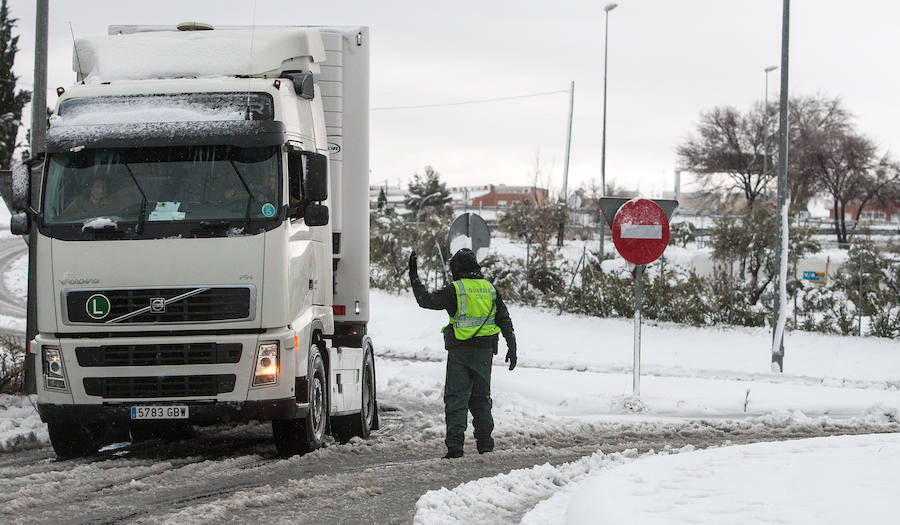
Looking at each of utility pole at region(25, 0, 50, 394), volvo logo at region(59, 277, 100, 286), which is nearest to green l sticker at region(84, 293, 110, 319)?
volvo logo at region(59, 277, 100, 286)

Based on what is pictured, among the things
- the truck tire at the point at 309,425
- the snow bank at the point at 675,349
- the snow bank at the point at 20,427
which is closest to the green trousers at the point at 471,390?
the truck tire at the point at 309,425

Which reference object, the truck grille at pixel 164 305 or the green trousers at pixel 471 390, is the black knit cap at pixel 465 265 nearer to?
the green trousers at pixel 471 390

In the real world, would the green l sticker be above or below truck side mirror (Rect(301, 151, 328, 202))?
below

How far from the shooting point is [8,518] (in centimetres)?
645

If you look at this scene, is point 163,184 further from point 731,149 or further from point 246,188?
point 731,149

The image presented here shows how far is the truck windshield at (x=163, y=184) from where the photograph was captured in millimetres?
8430

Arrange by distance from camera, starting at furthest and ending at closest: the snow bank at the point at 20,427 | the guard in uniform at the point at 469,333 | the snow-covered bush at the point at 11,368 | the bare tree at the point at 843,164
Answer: the bare tree at the point at 843,164, the snow-covered bush at the point at 11,368, the snow bank at the point at 20,427, the guard in uniform at the point at 469,333

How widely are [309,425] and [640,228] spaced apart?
5395 mm

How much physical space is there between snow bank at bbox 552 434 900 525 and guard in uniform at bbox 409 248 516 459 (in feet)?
6.58

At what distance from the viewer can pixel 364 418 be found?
10.7m

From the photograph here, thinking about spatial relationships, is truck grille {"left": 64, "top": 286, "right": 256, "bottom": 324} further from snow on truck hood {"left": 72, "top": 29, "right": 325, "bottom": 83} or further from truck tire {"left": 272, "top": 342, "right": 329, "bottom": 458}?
snow on truck hood {"left": 72, "top": 29, "right": 325, "bottom": 83}

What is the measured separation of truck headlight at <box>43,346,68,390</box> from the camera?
27.8 feet

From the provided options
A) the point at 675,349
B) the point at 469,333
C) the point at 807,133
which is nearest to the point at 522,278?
the point at 675,349

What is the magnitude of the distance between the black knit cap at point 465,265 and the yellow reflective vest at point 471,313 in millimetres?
89
